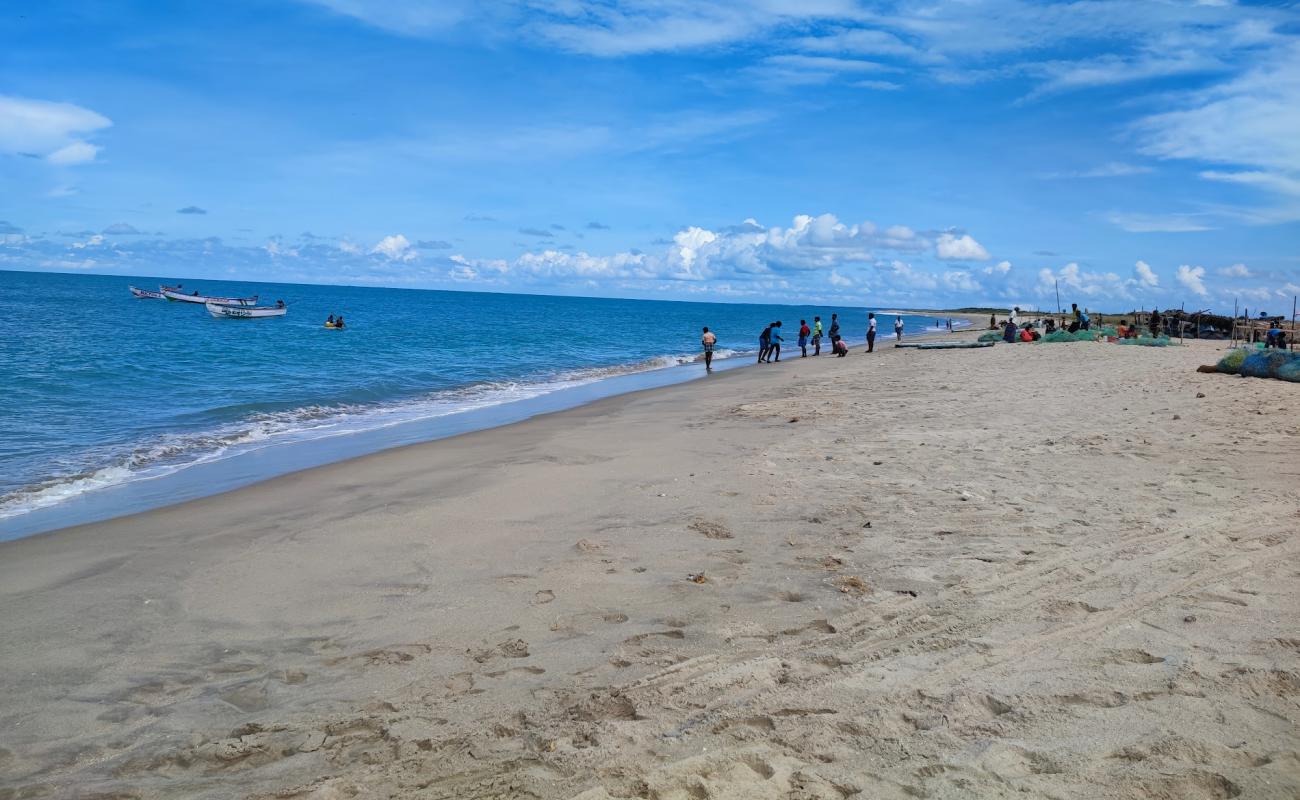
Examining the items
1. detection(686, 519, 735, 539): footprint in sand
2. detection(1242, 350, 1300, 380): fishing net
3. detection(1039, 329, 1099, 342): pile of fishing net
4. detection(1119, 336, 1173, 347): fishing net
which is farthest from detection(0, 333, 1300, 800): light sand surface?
detection(1039, 329, 1099, 342): pile of fishing net

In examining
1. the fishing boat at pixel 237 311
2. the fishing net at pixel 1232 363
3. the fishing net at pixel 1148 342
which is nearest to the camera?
the fishing net at pixel 1232 363

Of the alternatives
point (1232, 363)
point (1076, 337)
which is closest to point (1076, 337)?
point (1076, 337)

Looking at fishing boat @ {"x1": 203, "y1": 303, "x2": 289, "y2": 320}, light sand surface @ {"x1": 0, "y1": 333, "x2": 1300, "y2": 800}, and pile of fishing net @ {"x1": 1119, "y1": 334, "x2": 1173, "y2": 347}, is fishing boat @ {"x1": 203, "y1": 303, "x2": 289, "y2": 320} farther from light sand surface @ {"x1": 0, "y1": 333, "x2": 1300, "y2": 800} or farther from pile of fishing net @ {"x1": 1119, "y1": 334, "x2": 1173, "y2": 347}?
light sand surface @ {"x1": 0, "y1": 333, "x2": 1300, "y2": 800}

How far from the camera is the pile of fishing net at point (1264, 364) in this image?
51.9 ft

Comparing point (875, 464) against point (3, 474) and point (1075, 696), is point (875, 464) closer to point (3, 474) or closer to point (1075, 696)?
point (1075, 696)

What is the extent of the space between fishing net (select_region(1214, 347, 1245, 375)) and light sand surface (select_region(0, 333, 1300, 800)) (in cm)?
954

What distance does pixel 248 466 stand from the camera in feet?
A: 38.9

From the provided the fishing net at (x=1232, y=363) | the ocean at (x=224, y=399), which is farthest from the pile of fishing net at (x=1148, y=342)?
the ocean at (x=224, y=399)

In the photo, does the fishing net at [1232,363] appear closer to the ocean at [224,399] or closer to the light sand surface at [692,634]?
the light sand surface at [692,634]

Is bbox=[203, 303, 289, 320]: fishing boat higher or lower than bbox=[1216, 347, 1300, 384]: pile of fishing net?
higher

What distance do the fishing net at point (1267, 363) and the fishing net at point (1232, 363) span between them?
11 cm

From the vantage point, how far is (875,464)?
9.16m

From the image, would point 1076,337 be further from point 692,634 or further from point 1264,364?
point 692,634

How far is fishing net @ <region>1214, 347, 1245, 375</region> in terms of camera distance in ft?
55.9
